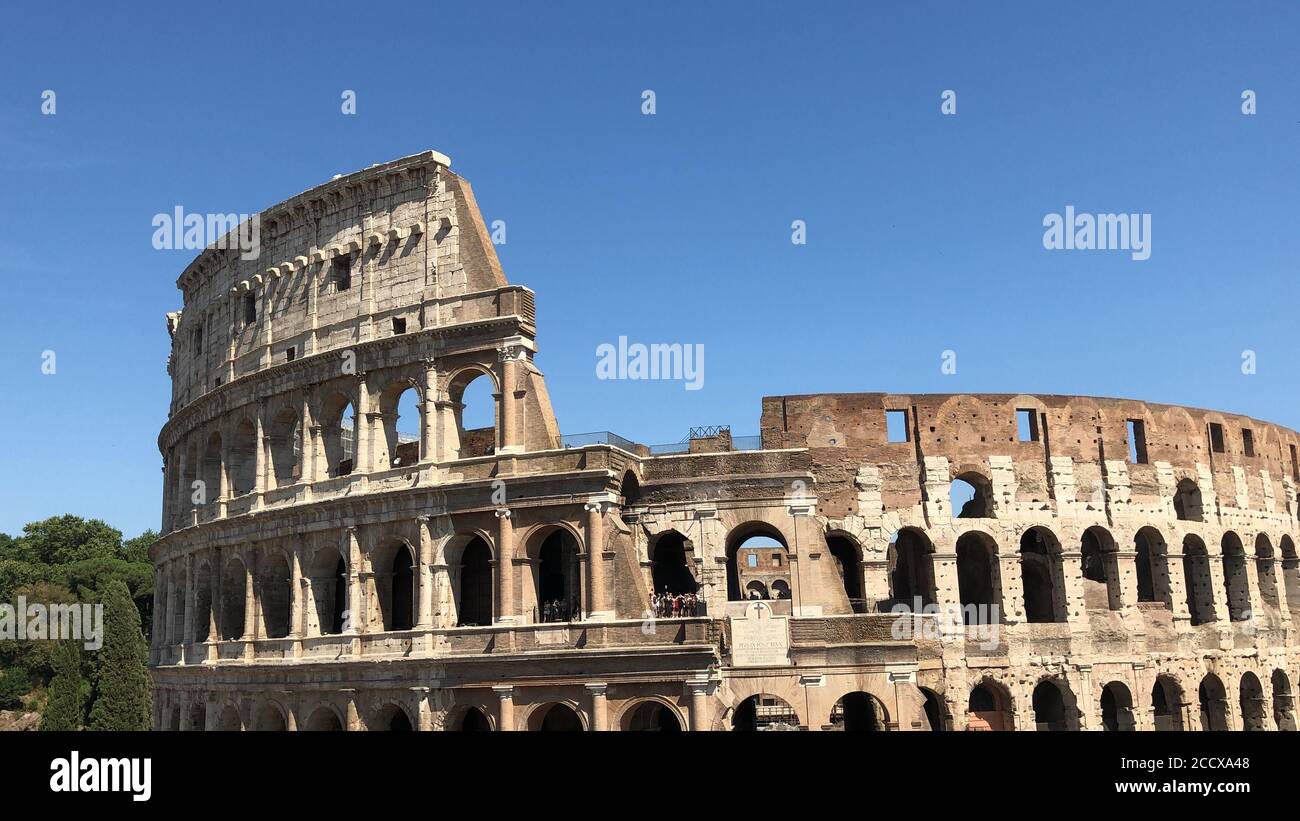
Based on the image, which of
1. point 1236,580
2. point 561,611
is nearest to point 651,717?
point 561,611

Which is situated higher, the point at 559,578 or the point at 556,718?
the point at 559,578

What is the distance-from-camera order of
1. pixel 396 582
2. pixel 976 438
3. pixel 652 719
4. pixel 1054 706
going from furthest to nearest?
pixel 1054 706 → pixel 976 438 → pixel 396 582 → pixel 652 719

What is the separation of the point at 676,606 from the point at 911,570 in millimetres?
8845

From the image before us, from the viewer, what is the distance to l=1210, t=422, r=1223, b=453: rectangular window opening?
117 ft

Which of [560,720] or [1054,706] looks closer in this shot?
[560,720]

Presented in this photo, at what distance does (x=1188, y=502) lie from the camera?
34.7 meters

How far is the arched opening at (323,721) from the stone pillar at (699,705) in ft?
33.7

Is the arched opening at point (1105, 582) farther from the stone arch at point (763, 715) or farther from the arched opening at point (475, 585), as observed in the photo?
the arched opening at point (475, 585)

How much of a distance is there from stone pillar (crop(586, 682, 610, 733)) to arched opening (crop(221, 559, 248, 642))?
13933 mm

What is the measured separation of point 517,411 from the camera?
27.5 m

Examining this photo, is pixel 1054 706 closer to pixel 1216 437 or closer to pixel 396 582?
pixel 1216 437
